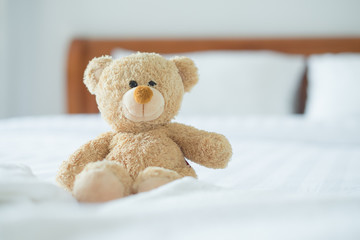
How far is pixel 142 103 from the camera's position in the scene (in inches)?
23.1

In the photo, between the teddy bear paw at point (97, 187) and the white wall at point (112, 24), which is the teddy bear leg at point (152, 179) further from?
the white wall at point (112, 24)

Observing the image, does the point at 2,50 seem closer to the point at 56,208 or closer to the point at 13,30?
the point at 13,30

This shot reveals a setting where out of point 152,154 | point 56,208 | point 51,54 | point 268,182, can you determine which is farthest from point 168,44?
point 56,208

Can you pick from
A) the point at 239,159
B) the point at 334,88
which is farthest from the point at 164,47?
the point at 239,159

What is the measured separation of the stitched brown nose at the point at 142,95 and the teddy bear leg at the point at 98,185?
126 millimetres

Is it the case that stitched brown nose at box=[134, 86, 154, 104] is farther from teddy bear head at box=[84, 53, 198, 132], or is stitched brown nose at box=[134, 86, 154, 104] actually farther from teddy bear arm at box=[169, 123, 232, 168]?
teddy bear arm at box=[169, 123, 232, 168]

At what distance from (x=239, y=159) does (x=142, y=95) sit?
0.60 meters

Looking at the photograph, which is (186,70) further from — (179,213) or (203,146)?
(179,213)

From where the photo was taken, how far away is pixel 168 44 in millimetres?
2455

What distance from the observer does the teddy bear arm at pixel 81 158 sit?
58 cm

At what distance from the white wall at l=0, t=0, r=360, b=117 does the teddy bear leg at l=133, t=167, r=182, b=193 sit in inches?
81.7

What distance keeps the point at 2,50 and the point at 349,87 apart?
7.34 ft

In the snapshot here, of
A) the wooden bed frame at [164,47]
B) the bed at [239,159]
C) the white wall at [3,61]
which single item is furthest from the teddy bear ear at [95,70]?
the white wall at [3,61]

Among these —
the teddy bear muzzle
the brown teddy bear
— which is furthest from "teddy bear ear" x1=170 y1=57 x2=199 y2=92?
the teddy bear muzzle
